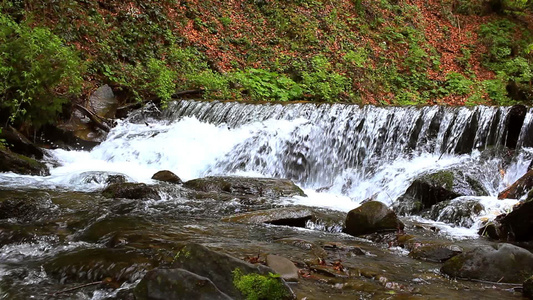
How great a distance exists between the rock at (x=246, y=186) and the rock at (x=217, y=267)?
4903 mm

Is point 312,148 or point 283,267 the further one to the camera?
point 312,148

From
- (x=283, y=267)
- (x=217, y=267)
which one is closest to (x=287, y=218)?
(x=283, y=267)

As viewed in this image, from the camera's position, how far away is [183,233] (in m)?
5.17

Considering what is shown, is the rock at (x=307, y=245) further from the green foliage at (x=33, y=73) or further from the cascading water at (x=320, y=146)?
the green foliage at (x=33, y=73)

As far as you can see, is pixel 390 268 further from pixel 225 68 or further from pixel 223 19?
pixel 223 19

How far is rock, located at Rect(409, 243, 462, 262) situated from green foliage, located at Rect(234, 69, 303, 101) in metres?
10.1

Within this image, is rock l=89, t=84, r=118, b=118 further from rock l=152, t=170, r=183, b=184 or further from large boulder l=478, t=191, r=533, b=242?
large boulder l=478, t=191, r=533, b=242

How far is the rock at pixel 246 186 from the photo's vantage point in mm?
8461

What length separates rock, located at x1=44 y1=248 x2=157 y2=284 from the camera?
3.74m

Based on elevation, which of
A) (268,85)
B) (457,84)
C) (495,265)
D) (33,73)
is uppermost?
(457,84)

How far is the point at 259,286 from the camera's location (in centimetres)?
318

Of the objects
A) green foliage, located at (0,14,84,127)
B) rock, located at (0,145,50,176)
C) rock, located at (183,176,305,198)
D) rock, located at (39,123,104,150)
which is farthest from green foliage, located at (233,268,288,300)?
rock, located at (39,123,104,150)

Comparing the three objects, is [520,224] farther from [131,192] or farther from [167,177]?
[167,177]

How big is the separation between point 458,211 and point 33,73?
26.7ft
